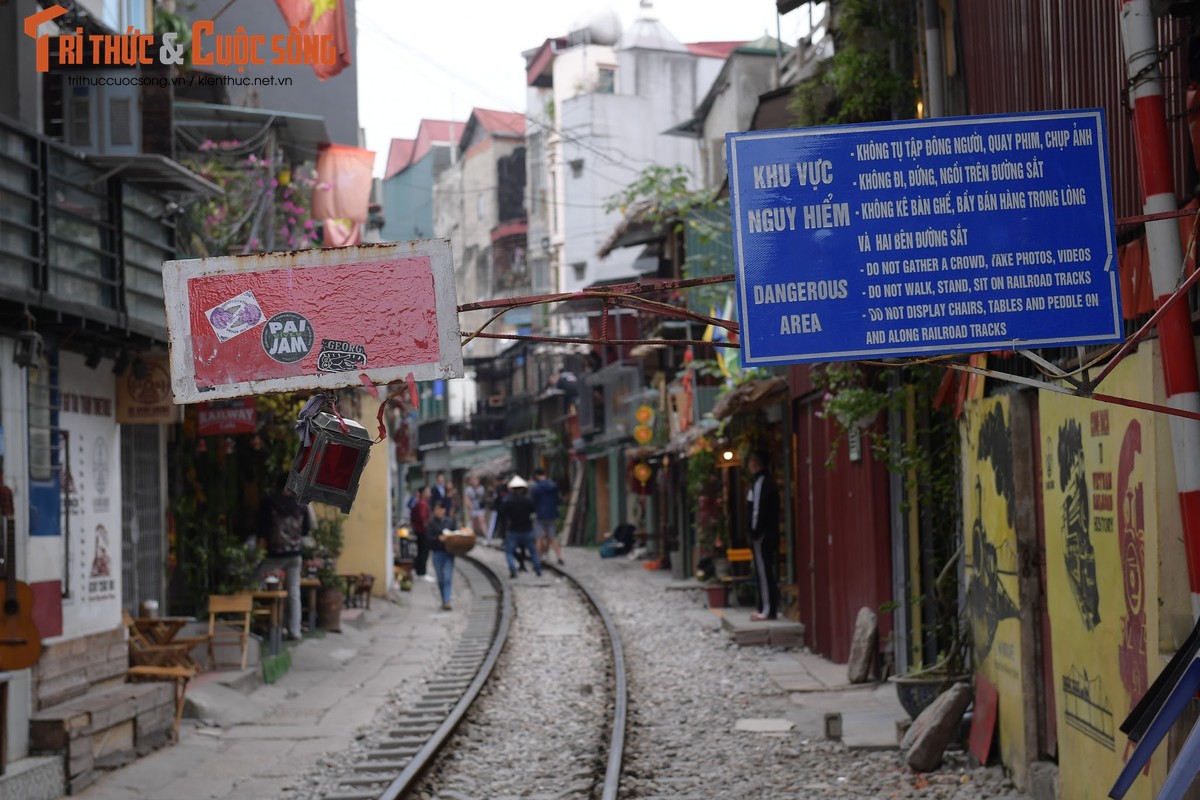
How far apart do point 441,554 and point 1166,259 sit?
17823 mm

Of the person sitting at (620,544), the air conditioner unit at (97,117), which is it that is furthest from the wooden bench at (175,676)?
the person sitting at (620,544)

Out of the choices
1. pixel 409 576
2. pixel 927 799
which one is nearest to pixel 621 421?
pixel 409 576

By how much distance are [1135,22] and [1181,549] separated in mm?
2146

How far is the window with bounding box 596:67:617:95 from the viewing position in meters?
57.8

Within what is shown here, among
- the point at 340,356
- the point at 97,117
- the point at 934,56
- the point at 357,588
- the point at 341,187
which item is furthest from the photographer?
the point at 341,187

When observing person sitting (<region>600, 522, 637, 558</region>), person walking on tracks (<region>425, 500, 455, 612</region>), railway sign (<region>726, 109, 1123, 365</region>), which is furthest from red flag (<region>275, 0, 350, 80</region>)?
person sitting (<region>600, 522, 637, 558</region>)

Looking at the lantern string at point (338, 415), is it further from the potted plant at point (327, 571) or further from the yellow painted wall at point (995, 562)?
the potted plant at point (327, 571)

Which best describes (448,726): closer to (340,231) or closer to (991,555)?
(991,555)

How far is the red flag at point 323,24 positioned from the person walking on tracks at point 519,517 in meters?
10.2

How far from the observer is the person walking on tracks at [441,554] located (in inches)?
Answer: 872

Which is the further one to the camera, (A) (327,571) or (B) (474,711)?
(A) (327,571)

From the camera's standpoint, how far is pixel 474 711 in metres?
12.8

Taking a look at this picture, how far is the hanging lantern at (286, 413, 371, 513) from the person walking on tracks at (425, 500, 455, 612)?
52.8 feet

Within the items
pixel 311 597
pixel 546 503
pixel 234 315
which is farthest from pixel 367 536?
pixel 234 315
